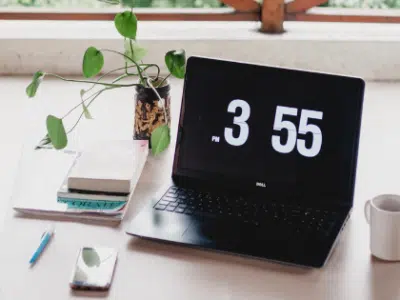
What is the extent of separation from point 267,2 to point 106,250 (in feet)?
4.12

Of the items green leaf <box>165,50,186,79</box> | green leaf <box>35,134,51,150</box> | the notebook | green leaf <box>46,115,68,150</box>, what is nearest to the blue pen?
the notebook

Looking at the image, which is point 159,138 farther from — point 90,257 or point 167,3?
point 167,3

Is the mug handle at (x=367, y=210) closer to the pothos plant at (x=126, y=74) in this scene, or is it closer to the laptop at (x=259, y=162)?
the laptop at (x=259, y=162)

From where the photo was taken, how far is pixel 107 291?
1291mm

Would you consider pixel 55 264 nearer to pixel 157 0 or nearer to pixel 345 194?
pixel 345 194

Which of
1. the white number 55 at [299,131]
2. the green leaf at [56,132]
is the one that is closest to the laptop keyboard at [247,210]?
the white number 55 at [299,131]

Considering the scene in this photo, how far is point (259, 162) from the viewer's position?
1.54 m

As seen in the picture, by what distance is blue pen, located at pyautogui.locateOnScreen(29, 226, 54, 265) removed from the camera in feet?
4.50

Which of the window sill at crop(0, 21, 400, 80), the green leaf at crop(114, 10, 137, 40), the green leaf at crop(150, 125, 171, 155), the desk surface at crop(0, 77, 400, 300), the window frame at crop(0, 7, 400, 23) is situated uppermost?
the green leaf at crop(114, 10, 137, 40)

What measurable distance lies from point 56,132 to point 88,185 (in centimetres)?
16

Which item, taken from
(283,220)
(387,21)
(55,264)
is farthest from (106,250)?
(387,21)

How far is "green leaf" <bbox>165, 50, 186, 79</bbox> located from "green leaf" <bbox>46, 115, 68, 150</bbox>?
0.91 ft

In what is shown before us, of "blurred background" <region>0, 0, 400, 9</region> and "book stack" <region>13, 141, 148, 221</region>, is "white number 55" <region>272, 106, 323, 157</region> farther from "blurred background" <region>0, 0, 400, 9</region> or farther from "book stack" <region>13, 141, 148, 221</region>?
"blurred background" <region>0, 0, 400, 9</region>

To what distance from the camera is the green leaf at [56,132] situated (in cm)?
163
